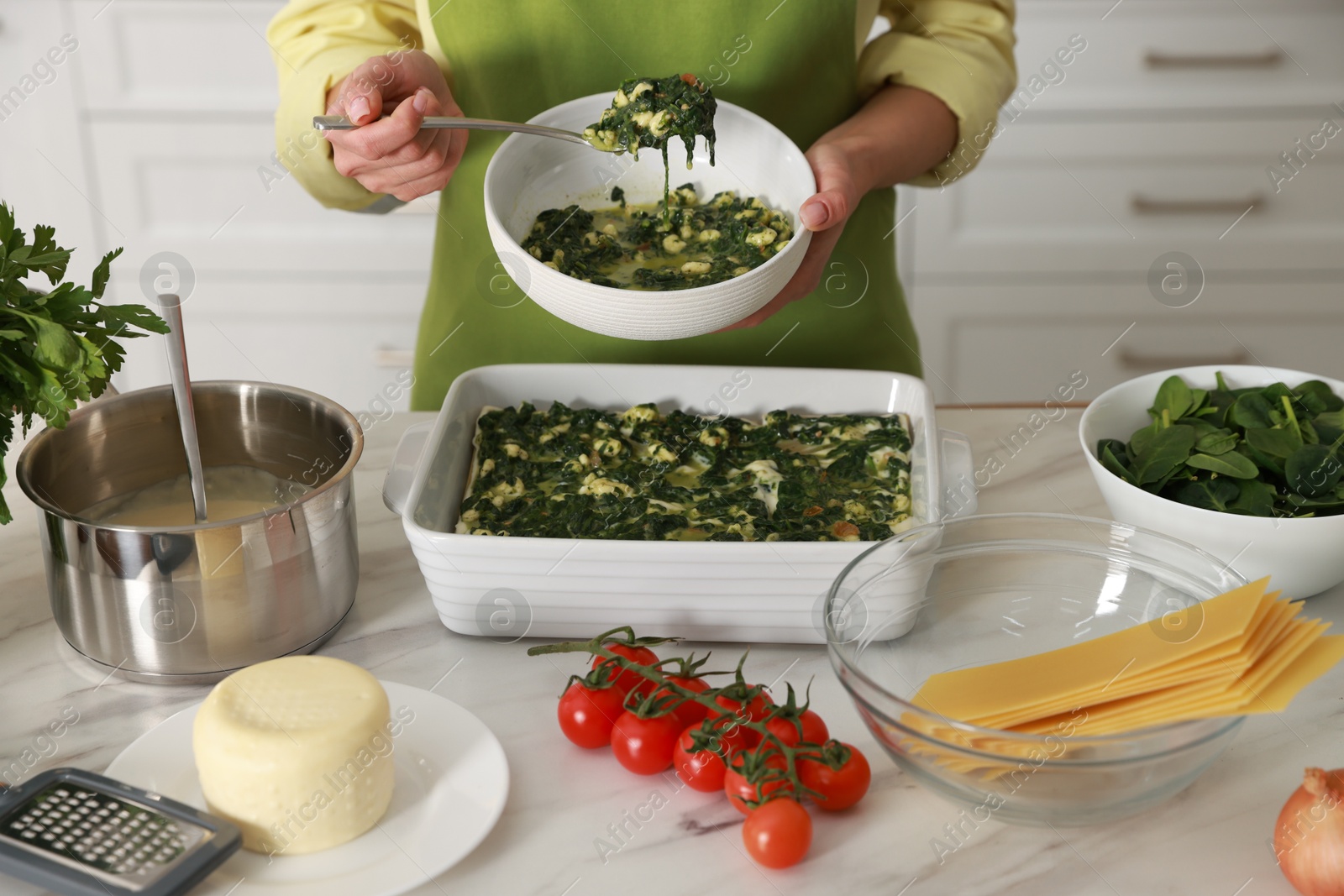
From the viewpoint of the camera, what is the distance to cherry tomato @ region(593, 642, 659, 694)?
1.00 m

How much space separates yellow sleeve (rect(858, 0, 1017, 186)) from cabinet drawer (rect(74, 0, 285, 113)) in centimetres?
170

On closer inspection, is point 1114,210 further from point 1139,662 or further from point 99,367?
point 99,367

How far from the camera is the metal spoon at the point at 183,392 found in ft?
3.34

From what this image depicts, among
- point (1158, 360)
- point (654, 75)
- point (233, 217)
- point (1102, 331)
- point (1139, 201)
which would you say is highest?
point (654, 75)

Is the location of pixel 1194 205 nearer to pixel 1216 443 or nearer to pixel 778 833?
pixel 1216 443

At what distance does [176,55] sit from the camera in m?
2.83

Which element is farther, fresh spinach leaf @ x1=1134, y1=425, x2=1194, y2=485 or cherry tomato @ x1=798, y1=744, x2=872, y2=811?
fresh spinach leaf @ x1=1134, y1=425, x2=1194, y2=485

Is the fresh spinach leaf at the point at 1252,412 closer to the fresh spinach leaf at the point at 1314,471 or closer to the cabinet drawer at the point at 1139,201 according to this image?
the fresh spinach leaf at the point at 1314,471

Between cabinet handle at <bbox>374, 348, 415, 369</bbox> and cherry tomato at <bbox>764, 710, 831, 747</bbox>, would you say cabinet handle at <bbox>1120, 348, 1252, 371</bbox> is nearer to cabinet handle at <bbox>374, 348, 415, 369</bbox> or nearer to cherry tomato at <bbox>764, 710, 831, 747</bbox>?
cabinet handle at <bbox>374, 348, 415, 369</bbox>

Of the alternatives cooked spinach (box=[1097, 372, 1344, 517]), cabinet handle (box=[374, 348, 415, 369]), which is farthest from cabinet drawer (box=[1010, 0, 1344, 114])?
cooked spinach (box=[1097, 372, 1344, 517])

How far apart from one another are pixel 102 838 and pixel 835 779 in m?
0.53

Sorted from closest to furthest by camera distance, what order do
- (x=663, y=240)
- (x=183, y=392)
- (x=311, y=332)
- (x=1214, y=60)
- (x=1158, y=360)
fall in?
(x=183, y=392)
(x=663, y=240)
(x=1214, y=60)
(x=311, y=332)
(x=1158, y=360)

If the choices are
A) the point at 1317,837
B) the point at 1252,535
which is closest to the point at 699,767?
the point at 1317,837

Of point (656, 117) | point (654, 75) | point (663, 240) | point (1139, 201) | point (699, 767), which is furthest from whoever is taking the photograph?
point (1139, 201)
